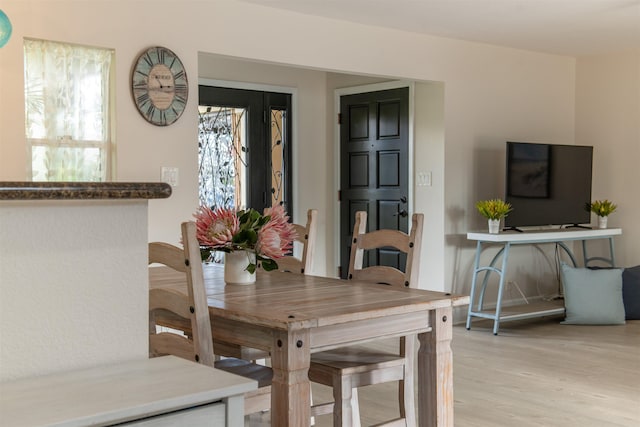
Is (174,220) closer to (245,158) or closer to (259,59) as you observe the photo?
(259,59)

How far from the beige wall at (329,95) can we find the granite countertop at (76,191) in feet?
9.11

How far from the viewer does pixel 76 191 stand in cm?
146

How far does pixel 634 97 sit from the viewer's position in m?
7.05

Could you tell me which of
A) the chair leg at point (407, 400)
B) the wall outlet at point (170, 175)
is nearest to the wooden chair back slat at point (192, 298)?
the chair leg at point (407, 400)

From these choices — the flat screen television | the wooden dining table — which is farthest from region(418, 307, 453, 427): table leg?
the flat screen television

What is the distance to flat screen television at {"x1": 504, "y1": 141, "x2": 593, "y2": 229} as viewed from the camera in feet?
21.2

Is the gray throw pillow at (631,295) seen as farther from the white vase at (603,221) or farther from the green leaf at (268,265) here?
the green leaf at (268,265)

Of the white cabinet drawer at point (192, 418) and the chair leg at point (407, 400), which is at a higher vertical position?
the white cabinet drawer at point (192, 418)

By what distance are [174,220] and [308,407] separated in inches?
107

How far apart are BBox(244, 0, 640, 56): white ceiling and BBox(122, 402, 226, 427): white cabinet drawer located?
4.00 metres

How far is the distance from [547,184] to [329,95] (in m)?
2.22

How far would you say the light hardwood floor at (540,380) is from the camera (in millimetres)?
3830

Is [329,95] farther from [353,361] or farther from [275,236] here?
[353,361]

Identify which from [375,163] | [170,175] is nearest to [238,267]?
[170,175]
